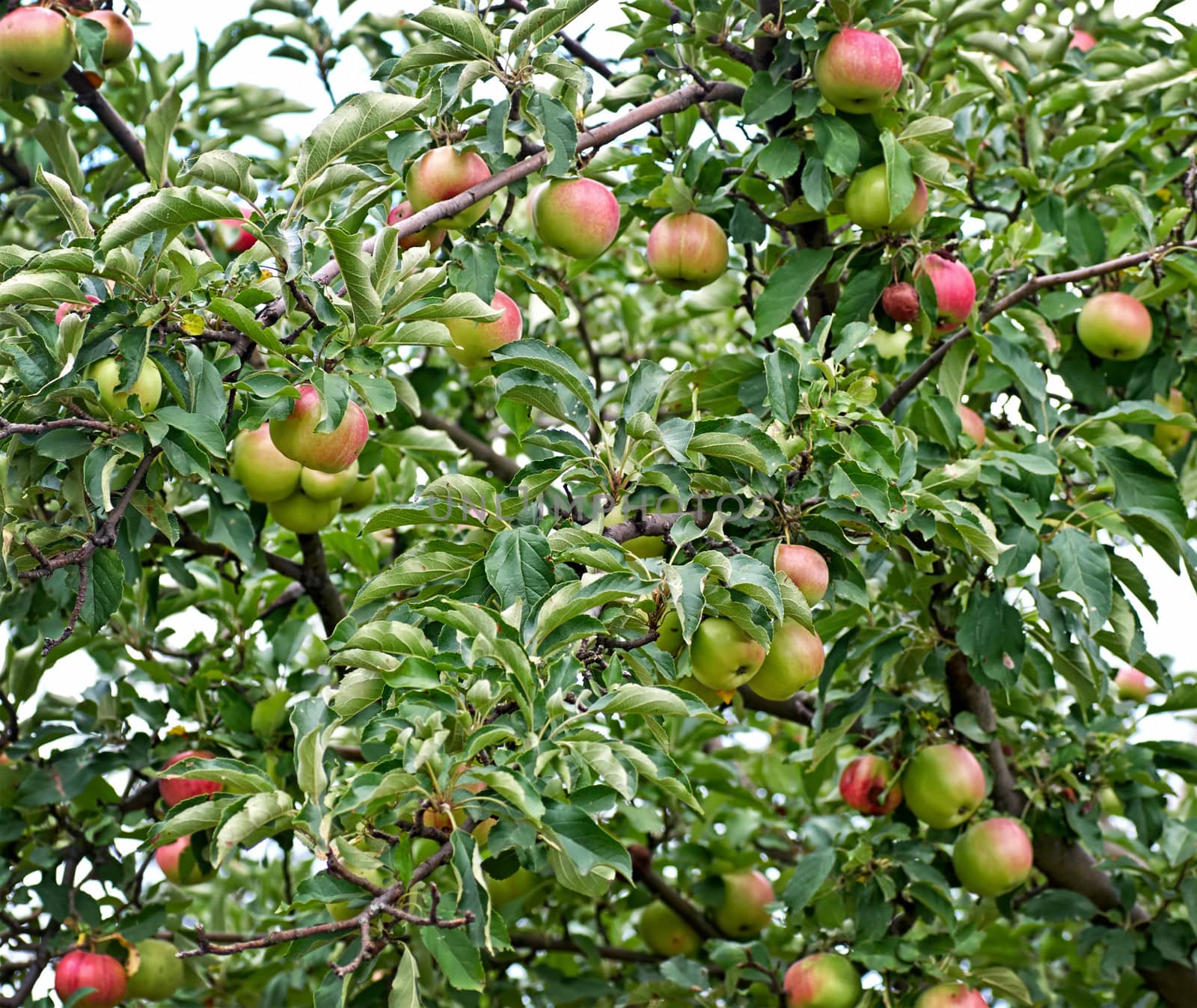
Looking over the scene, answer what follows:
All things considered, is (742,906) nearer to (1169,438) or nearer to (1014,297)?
(1169,438)

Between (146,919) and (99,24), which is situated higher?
(99,24)

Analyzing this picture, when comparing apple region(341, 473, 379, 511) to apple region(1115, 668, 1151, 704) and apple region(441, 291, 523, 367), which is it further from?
apple region(1115, 668, 1151, 704)

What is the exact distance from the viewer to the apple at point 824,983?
96.9 inches

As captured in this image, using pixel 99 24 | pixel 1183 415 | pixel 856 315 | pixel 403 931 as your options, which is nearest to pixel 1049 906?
pixel 1183 415

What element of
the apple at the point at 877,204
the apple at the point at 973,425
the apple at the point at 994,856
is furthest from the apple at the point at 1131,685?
the apple at the point at 877,204

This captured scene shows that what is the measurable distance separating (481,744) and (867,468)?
713 mm

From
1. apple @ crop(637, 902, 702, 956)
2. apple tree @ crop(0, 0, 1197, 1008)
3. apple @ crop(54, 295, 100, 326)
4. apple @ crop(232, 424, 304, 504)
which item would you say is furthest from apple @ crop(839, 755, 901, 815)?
apple @ crop(54, 295, 100, 326)

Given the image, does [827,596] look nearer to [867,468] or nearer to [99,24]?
[867,468]

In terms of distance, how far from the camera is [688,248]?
95.2 inches

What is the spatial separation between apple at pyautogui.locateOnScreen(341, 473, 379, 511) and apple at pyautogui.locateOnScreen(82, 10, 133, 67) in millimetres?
1045

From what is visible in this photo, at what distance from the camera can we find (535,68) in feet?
6.30

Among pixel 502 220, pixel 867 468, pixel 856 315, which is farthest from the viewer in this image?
pixel 856 315

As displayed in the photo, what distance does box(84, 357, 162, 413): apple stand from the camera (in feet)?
5.52

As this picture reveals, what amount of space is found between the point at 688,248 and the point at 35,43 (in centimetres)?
132
